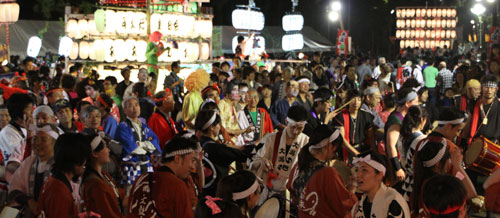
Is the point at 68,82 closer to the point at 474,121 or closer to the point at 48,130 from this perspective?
the point at 48,130

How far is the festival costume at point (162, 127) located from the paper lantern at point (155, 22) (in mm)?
12106

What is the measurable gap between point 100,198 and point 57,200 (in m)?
0.33

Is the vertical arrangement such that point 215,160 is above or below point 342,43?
below

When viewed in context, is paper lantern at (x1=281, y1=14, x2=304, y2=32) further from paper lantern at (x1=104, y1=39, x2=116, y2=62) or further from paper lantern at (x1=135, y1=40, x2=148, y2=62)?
paper lantern at (x1=104, y1=39, x2=116, y2=62)

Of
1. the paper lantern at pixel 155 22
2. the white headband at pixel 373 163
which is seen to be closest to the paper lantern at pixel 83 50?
the paper lantern at pixel 155 22

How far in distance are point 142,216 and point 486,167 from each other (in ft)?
15.4

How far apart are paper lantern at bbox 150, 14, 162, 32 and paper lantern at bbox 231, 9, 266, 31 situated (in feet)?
27.8

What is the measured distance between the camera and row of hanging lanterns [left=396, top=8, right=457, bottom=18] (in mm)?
38938

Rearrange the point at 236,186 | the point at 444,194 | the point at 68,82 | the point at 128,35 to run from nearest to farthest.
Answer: the point at 444,194
the point at 236,186
the point at 68,82
the point at 128,35

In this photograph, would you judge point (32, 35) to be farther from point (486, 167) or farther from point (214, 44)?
point (486, 167)

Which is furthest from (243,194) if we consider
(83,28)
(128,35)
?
(83,28)

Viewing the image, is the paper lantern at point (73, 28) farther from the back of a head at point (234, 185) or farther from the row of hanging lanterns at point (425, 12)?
the row of hanging lanterns at point (425, 12)

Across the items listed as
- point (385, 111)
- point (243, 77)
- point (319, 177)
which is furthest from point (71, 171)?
point (243, 77)

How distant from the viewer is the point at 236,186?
161 inches
